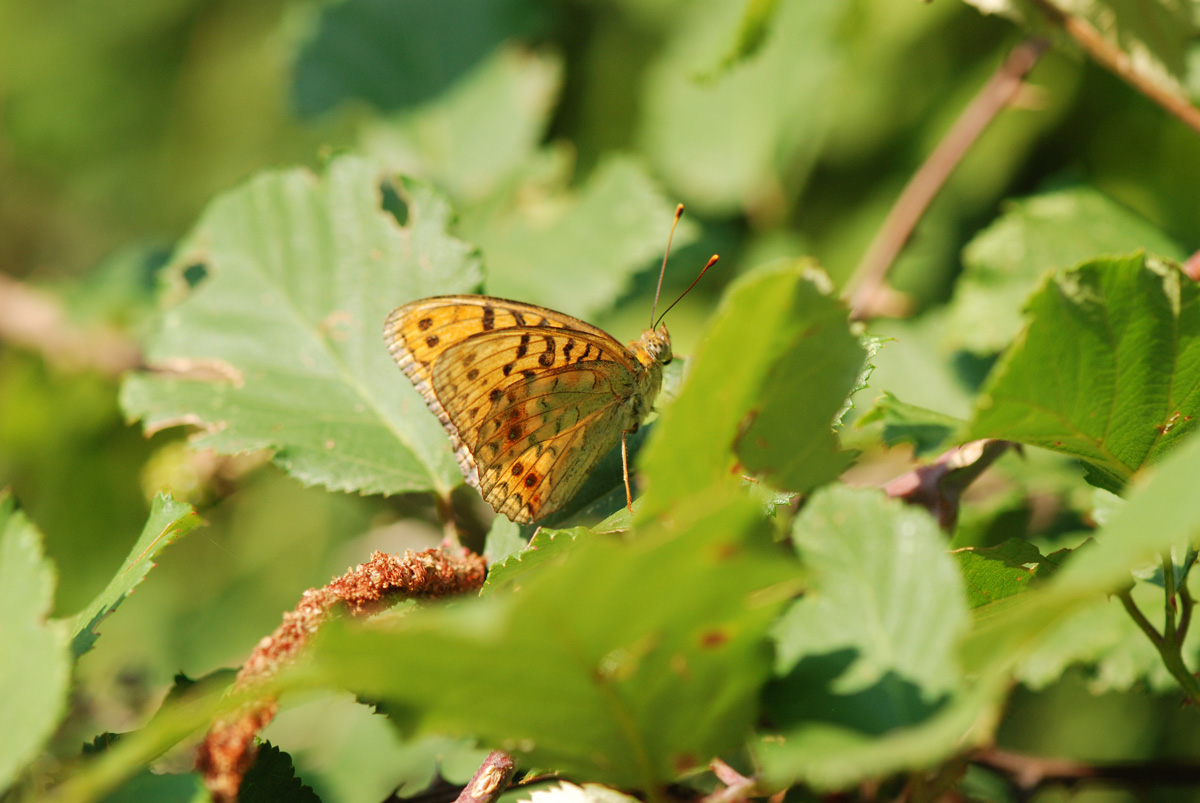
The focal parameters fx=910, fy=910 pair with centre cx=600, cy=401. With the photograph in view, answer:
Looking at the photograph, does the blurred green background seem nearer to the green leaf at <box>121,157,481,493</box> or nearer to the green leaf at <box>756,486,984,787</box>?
the green leaf at <box>121,157,481,493</box>

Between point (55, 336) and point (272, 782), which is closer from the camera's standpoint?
point (272, 782)

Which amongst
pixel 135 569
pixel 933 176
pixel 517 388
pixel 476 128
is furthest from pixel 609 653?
pixel 476 128

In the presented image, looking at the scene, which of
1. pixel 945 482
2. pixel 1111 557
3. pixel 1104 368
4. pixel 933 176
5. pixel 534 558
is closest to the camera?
pixel 1111 557

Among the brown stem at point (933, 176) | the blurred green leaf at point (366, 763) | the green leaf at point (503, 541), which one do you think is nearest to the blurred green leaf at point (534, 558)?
the green leaf at point (503, 541)

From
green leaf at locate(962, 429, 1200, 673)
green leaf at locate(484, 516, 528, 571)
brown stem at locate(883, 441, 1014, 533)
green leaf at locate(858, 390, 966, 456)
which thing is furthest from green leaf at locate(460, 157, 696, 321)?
green leaf at locate(962, 429, 1200, 673)

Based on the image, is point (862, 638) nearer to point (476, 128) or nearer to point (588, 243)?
point (588, 243)

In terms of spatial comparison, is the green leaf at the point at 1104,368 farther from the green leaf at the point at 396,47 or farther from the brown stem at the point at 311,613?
the green leaf at the point at 396,47
